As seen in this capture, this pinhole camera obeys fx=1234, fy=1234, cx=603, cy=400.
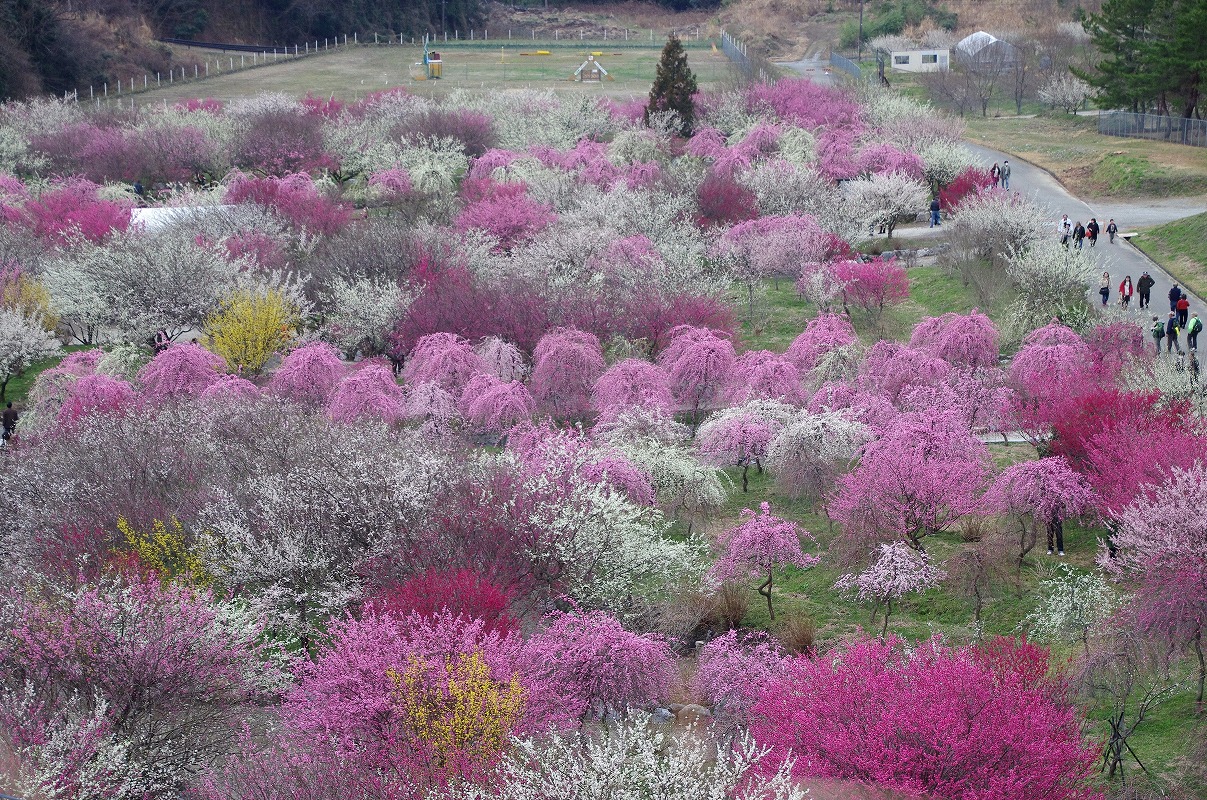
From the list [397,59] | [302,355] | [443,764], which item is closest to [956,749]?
[443,764]

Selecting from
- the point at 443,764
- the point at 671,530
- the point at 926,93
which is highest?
the point at 926,93

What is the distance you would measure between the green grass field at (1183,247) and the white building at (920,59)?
46381 mm

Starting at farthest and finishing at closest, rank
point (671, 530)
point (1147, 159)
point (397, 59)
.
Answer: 1. point (397, 59)
2. point (1147, 159)
3. point (671, 530)

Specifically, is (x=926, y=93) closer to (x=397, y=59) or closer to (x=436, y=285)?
(x=397, y=59)

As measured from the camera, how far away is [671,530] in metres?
25.6

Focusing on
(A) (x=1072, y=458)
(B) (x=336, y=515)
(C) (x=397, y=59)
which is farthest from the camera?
(C) (x=397, y=59)

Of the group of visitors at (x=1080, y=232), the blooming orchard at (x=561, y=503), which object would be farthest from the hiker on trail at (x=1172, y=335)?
the group of visitors at (x=1080, y=232)

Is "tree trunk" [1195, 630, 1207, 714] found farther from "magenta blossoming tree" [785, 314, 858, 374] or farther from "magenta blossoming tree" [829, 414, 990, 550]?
"magenta blossoming tree" [785, 314, 858, 374]

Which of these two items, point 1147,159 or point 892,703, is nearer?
point 892,703

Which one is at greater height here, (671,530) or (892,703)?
(892,703)

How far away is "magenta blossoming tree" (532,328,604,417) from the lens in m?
30.7

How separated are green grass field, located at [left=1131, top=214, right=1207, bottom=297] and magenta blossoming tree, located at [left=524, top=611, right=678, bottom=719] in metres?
26.0

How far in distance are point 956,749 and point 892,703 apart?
96cm

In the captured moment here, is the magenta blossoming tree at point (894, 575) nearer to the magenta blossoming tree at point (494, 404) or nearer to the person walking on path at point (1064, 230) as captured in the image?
the magenta blossoming tree at point (494, 404)
